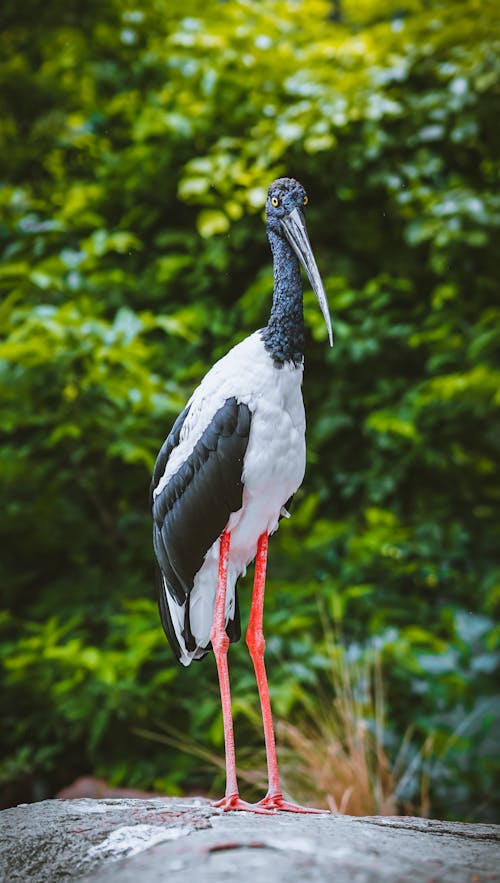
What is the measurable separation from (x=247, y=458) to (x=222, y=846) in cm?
112

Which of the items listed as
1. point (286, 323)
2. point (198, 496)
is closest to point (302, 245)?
point (286, 323)

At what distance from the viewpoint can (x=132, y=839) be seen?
227 cm

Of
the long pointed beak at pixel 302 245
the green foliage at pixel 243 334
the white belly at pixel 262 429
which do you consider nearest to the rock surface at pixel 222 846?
the white belly at pixel 262 429

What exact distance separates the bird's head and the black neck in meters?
0.05

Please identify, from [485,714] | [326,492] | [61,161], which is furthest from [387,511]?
[61,161]

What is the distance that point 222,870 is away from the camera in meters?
1.84

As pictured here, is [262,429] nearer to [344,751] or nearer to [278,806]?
[278,806]

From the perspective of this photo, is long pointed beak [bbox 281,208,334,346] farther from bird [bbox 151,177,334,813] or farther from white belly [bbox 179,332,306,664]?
white belly [bbox 179,332,306,664]

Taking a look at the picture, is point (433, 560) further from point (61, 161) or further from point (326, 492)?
point (61, 161)

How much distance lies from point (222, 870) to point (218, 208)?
4283 mm

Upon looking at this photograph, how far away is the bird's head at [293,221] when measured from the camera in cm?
287

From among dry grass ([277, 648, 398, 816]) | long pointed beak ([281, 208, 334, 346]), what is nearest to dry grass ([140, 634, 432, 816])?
dry grass ([277, 648, 398, 816])

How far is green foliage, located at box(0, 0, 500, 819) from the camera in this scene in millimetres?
4750

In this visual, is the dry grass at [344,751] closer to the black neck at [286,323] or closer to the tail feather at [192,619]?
the tail feather at [192,619]
